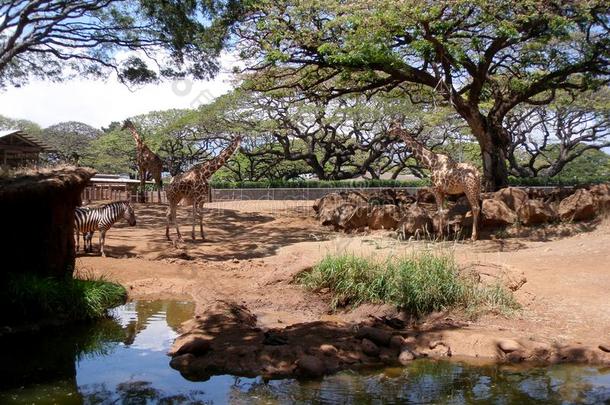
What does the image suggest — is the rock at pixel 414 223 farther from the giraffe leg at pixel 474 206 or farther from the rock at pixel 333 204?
the rock at pixel 333 204

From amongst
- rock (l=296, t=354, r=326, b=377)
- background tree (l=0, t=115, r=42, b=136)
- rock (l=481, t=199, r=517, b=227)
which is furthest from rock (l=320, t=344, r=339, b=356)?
background tree (l=0, t=115, r=42, b=136)

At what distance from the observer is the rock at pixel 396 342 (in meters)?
6.84

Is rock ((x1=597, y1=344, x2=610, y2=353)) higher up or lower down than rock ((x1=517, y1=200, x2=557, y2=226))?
lower down

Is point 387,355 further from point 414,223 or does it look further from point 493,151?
point 493,151

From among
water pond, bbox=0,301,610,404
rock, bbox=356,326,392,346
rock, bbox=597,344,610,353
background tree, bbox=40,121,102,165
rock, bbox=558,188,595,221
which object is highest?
background tree, bbox=40,121,102,165

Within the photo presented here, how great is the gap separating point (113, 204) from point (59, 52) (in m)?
7.17

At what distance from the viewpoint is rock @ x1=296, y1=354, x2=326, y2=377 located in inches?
236

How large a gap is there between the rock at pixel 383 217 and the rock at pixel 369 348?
946 cm

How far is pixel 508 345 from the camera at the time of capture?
6.71 m

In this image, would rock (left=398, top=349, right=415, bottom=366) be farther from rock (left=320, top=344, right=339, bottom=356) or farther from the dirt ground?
rock (left=320, top=344, right=339, bottom=356)

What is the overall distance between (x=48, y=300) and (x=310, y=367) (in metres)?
4.09

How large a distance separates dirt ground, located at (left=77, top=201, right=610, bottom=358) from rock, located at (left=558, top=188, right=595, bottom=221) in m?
0.42

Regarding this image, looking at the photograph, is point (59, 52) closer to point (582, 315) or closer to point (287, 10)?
point (287, 10)

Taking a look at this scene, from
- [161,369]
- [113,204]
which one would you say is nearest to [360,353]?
[161,369]
